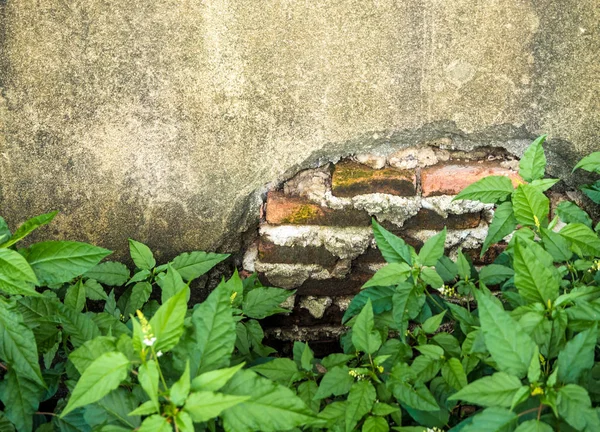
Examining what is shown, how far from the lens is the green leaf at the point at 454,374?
1.38 metres

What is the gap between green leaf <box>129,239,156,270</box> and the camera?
1.75 m

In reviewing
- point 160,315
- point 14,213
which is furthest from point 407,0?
point 14,213

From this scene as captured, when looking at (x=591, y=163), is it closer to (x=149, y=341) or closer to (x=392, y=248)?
(x=392, y=248)

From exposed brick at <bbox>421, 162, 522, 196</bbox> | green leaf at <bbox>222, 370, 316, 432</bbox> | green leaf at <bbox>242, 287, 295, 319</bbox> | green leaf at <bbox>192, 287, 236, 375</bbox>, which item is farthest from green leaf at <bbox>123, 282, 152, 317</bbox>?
exposed brick at <bbox>421, 162, 522, 196</bbox>

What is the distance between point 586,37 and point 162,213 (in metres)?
1.30

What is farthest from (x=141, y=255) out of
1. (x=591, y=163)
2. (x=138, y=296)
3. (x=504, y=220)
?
(x=591, y=163)

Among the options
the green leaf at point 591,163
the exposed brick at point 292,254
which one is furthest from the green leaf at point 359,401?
the green leaf at point 591,163

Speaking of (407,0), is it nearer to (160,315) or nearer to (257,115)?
(257,115)

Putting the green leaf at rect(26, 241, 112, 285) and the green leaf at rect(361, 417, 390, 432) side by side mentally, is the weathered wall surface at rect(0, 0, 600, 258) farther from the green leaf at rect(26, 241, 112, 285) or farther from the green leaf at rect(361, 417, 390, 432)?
the green leaf at rect(361, 417, 390, 432)

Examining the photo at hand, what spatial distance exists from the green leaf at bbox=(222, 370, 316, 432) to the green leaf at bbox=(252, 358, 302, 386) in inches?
13.9

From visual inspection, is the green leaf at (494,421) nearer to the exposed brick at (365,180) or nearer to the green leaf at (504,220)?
the green leaf at (504,220)

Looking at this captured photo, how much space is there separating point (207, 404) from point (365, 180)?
0.97m

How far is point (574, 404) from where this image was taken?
1125 millimetres

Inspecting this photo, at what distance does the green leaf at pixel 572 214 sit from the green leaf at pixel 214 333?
97cm
